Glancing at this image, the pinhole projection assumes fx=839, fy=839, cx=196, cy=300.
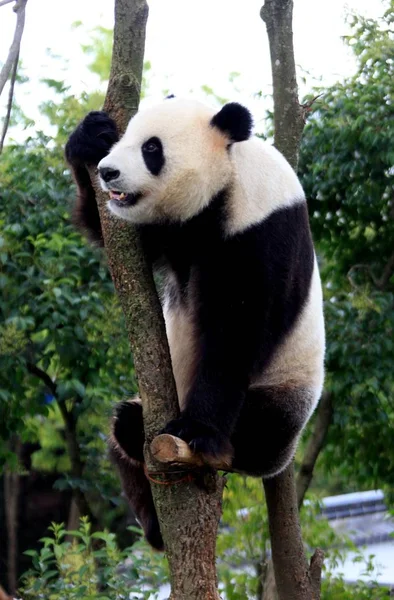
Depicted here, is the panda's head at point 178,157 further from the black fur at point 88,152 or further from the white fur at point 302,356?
the white fur at point 302,356

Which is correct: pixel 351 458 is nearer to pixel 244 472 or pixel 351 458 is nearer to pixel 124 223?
pixel 244 472

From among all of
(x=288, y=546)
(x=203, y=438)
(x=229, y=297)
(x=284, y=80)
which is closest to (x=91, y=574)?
(x=288, y=546)

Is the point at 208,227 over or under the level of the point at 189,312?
over

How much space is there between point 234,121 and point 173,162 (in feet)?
0.85

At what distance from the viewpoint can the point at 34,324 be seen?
14.4 feet

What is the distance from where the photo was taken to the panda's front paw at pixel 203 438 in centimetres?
262

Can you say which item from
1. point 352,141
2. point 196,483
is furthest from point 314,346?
point 352,141

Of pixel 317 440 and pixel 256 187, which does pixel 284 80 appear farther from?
pixel 317 440

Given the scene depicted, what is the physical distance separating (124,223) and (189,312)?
50 cm

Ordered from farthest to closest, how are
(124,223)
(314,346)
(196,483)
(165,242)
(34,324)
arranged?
(34,324), (314,346), (165,242), (124,223), (196,483)

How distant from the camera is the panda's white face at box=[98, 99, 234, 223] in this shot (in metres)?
2.89

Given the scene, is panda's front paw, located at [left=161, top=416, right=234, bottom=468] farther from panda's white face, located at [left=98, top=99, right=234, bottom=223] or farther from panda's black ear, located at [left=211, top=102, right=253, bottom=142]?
panda's black ear, located at [left=211, top=102, right=253, bottom=142]

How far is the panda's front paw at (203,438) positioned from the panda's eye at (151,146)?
93 cm

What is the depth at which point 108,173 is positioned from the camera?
9.02ft
